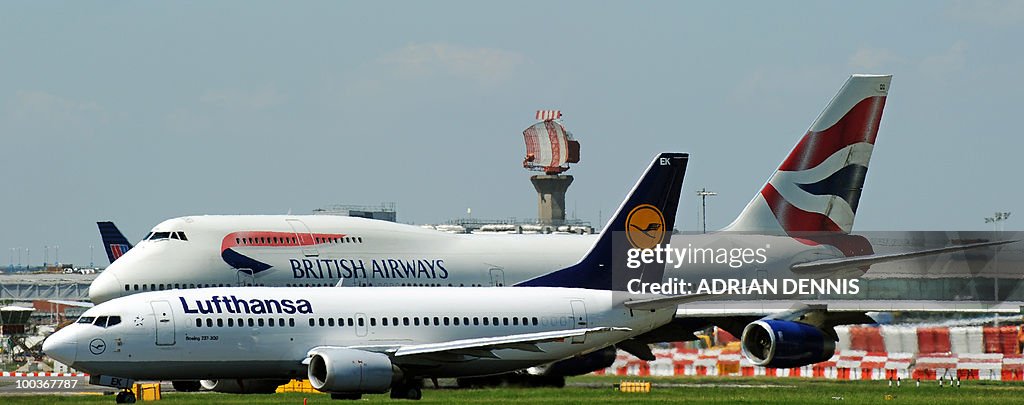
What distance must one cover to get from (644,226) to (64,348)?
15148 mm

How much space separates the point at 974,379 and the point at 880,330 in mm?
2998

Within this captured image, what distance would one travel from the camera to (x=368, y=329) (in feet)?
126

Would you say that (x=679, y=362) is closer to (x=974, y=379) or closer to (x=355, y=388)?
(x=974, y=379)

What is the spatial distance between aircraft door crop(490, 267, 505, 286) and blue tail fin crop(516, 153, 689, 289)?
13.2 metres

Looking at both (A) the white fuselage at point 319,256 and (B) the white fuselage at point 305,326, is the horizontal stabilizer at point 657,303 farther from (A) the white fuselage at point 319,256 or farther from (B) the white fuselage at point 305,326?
(A) the white fuselage at point 319,256

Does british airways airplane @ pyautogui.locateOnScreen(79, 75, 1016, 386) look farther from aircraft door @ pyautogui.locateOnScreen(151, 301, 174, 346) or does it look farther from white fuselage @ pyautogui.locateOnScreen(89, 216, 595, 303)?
aircraft door @ pyautogui.locateOnScreen(151, 301, 174, 346)

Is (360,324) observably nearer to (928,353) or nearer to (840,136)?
(928,353)

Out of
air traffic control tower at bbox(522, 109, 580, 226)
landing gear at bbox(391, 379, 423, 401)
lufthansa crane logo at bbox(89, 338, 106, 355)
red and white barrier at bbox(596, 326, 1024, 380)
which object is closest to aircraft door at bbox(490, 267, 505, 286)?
red and white barrier at bbox(596, 326, 1024, 380)

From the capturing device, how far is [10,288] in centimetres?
17250

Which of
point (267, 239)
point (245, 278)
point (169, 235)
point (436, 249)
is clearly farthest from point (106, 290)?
point (436, 249)

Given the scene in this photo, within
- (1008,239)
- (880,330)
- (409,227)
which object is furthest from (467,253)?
(1008,239)

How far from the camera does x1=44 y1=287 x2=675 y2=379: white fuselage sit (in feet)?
117

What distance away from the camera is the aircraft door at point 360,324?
1507 inches

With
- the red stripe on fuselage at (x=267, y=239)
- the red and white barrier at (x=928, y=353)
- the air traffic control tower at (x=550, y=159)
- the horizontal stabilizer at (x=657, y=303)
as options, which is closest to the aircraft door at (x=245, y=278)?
the red stripe on fuselage at (x=267, y=239)
